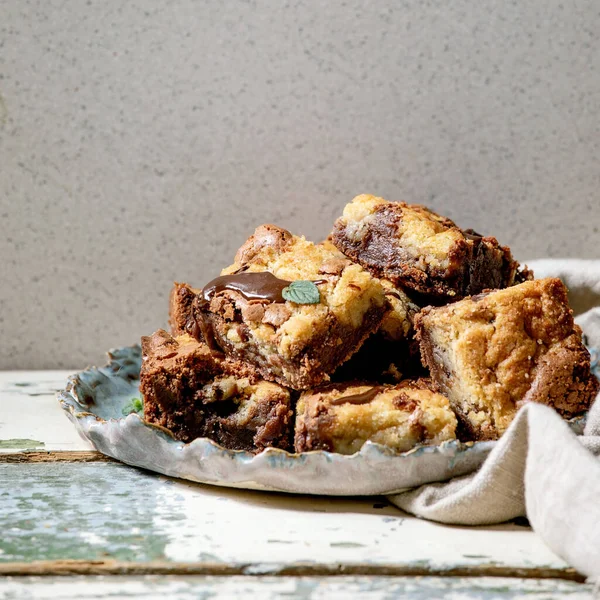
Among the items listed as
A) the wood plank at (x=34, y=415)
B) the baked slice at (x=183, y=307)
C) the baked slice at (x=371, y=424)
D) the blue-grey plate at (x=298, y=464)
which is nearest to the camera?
the blue-grey plate at (x=298, y=464)

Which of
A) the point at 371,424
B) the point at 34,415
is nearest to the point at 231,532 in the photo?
the point at 371,424

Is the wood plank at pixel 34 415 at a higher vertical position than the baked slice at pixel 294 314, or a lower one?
lower

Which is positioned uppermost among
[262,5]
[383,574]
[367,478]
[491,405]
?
[262,5]

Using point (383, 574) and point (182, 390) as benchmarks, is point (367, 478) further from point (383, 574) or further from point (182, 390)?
point (182, 390)

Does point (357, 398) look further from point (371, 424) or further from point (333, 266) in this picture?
point (333, 266)

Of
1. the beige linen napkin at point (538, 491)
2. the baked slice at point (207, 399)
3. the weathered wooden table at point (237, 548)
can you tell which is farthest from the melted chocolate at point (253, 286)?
the beige linen napkin at point (538, 491)

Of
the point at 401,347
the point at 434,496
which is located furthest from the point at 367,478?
the point at 401,347

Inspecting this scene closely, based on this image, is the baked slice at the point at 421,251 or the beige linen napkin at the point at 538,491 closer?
the beige linen napkin at the point at 538,491

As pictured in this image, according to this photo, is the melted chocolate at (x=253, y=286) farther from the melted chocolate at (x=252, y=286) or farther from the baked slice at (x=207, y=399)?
the baked slice at (x=207, y=399)
